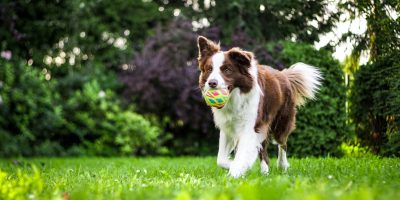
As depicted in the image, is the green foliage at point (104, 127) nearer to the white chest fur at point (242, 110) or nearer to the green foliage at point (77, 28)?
the green foliage at point (77, 28)

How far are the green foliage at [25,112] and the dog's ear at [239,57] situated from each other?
334 inches

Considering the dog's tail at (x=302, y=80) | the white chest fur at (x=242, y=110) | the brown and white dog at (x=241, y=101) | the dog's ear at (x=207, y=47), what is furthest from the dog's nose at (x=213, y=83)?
the dog's tail at (x=302, y=80)

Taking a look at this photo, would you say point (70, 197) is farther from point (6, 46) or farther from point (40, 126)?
point (6, 46)

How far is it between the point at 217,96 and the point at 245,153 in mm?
708

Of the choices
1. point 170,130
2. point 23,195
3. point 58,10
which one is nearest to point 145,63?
point 170,130

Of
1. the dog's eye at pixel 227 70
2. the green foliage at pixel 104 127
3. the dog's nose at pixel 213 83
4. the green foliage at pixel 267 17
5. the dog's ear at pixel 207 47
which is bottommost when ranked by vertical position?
the green foliage at pixel 104 127

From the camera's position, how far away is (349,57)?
891 centimetres

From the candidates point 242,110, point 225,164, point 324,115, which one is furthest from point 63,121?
point 242,110

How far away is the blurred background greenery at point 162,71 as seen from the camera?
→ 8.01 m

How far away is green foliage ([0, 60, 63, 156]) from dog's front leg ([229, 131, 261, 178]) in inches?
332

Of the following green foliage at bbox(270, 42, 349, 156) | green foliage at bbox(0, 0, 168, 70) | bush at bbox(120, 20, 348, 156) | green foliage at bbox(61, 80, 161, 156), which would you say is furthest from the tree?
green foliage at bbox(0, 0, 168, 70)

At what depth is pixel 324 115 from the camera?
9.66m

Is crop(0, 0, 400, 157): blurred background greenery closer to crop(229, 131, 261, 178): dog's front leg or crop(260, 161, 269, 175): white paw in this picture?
crop(260, 161, 269, 175): white paw

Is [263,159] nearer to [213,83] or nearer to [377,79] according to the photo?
[213,83]
